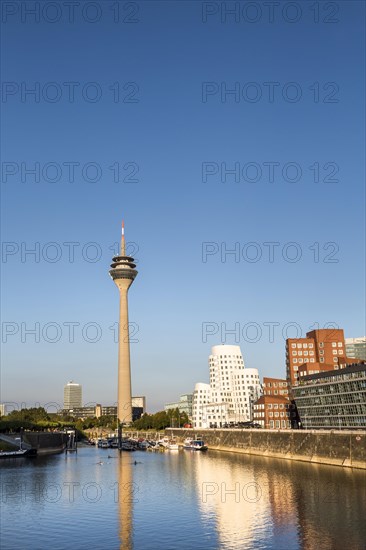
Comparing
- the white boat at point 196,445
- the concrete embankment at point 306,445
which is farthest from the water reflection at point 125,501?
the white boat at point 196,445

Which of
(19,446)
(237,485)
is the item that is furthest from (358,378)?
(19,446)

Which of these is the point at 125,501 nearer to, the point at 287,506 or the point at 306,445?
the point at 287,506

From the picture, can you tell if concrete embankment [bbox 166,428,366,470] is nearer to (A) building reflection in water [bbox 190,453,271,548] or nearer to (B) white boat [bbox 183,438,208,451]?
(B) white boat [bbox 183,438,208,451]

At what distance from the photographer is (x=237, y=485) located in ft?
300

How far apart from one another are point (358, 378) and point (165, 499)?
2515 inches

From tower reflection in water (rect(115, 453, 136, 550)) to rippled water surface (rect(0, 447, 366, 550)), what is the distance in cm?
12

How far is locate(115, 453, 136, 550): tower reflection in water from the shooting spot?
56844 millimetres

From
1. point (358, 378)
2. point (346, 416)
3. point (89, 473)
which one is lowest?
point (89, 473)

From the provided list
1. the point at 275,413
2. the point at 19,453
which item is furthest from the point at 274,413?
the point at 19,453

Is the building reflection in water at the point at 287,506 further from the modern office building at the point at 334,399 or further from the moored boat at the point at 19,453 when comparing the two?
the moored boat at the point at 19,453

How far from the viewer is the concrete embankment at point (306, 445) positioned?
103688 mm

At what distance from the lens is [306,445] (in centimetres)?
12388

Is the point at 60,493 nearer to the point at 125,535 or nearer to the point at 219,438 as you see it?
the point at 125,535

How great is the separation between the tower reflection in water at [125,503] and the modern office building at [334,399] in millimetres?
53087
